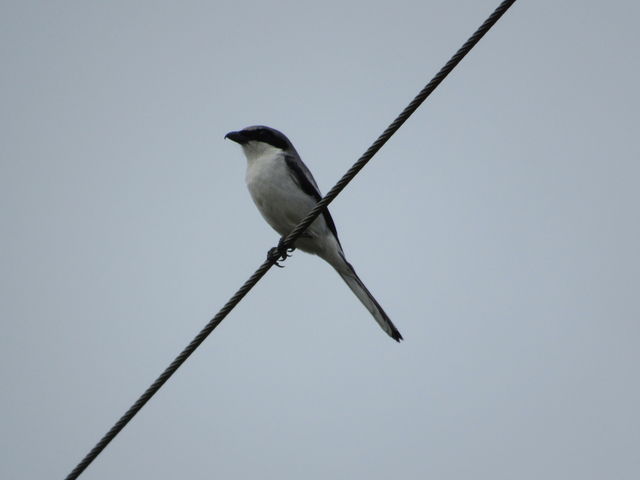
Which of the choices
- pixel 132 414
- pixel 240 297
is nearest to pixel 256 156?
pixel 240 297

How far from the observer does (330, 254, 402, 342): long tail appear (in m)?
5.91

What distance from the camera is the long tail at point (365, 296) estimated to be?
233 inches

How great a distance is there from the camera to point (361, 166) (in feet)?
12.6

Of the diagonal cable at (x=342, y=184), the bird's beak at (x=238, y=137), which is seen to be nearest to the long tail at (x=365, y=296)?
the bird's beak at (x=238, y=137)

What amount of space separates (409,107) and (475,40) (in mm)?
481

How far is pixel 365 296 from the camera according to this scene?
6.25m

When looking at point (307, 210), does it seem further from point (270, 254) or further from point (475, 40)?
point (475, 40)

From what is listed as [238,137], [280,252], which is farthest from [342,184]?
[238,137]

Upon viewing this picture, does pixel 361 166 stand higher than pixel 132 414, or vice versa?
pixel 361 166

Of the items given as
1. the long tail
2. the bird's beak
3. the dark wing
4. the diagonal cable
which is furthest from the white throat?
the diagonal cable

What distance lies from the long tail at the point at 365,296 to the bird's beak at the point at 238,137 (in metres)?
1.65

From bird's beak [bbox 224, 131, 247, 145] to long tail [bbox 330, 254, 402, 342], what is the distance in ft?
5.40

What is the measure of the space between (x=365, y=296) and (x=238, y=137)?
2.19 m

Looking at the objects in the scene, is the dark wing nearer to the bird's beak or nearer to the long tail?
the long tail
